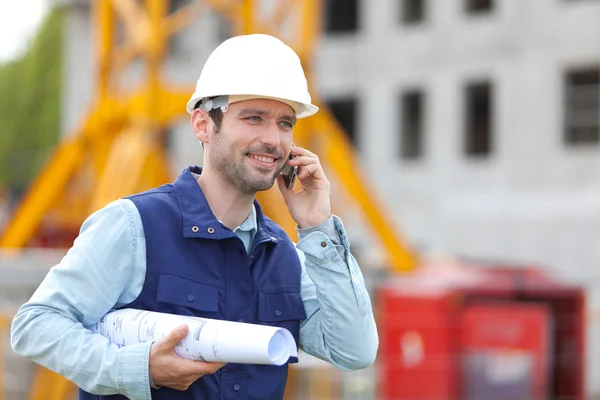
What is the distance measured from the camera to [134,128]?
36.7 feet

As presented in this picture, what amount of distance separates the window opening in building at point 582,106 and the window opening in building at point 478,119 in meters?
1.69

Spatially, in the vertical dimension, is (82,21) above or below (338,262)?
above

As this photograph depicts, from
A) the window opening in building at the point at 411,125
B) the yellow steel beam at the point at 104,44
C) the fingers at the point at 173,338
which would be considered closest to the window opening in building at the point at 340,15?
the window opening in building at the point at 411,125

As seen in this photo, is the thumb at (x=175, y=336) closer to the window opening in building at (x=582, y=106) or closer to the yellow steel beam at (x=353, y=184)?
the yellow steel beam at (x=353, y=184)

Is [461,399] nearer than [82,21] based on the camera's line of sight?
Yes

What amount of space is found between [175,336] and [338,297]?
0.49 metres

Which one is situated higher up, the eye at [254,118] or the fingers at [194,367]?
the eye at [254,118]

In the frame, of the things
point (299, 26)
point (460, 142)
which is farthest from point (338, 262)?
point (460, 142)

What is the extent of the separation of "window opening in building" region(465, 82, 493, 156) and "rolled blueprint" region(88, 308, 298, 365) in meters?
17.9

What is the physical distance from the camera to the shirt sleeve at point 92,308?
2438mm

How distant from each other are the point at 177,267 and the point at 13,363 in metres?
8.13

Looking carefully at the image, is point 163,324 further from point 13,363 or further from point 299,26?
point 299,26

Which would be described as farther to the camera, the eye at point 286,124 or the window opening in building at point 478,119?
the window opening in building at point 478,119

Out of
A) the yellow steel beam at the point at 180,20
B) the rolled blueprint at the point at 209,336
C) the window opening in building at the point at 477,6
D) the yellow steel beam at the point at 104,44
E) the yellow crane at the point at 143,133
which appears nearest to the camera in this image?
the rolled blueprint at the point at 209,336
